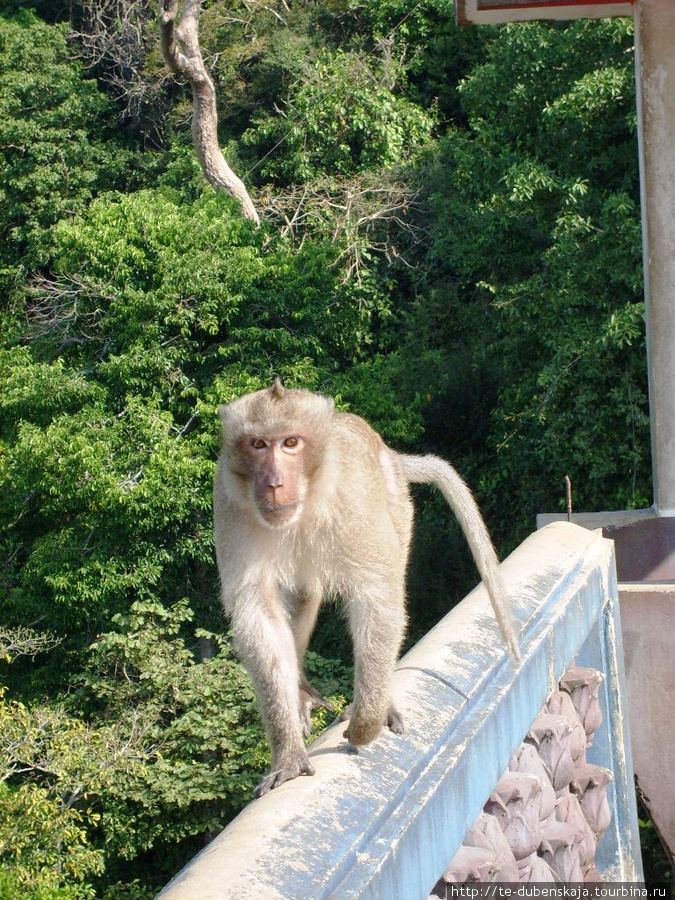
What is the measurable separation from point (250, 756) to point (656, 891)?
4893 mm

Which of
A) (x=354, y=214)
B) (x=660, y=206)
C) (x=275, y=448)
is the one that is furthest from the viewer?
(x=354, y=214)

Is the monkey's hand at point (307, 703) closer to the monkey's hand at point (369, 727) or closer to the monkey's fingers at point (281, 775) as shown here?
the monkey's fingers at point (281, 775)

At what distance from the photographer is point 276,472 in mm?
2400

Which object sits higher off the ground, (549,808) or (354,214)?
(354,214)

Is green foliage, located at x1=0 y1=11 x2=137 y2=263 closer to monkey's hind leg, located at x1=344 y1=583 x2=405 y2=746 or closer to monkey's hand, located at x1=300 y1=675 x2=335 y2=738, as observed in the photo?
monkey's hand, located at x1=300 y1=675 x2=335 y2=738

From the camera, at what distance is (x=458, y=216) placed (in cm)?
1267

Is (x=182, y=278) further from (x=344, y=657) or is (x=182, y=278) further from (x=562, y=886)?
(x=562, y=886)

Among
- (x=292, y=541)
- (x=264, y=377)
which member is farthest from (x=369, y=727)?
(x=264, y=377)

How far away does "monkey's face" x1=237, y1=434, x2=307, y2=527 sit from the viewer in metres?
2.39

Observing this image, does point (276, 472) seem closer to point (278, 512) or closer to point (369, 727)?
point (278, 512)

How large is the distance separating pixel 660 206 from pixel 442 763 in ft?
12.3

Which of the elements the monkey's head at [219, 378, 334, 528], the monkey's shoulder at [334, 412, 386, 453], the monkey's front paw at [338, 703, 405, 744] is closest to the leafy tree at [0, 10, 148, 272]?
the monkey's shoulder at [334, 412, 386, 453]

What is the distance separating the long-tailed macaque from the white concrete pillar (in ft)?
7.99

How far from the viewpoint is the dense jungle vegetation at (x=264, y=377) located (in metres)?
9.02
